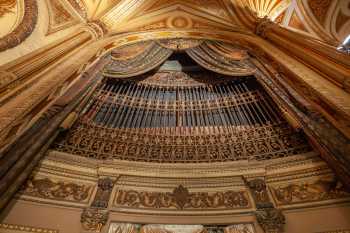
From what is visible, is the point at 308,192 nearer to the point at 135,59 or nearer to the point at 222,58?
the point at 222,58

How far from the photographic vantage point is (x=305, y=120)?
10.5ft

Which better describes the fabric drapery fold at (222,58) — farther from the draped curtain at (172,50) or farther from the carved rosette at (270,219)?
the carved rosette at (270,219)

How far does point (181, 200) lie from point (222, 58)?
12.8ft

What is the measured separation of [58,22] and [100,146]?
314 cm

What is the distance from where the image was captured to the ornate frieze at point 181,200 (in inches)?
117

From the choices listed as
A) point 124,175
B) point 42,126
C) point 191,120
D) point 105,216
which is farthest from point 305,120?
point 42,126

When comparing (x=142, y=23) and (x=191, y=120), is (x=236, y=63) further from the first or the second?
(x=142, y=23)

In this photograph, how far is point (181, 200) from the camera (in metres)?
3.03

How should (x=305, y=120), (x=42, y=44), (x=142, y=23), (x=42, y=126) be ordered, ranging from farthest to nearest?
Result: 1. (x=142, y=23)
2. (x=42, y=44)
3. (x=305, y=120)
4. (x=42, y=126)

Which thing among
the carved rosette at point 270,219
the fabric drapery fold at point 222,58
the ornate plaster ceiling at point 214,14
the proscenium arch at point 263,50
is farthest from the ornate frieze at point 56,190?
the ornate plaster ceiling at point 214,14

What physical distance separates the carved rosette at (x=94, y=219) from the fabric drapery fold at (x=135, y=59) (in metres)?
3.19

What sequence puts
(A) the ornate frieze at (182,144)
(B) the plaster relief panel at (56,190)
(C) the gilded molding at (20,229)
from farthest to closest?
(A) the ornate frieze at (182,144)
(B) the plaster relief panel at (56,190)
(C) the gilded molding at (20,229)

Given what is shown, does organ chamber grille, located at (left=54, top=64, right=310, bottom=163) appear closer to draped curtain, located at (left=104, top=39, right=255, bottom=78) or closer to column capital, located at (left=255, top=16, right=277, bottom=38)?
draped curtain, located at (left=104, top=39, right=255, bottom=78)

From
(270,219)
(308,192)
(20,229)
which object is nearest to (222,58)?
(308,192)
